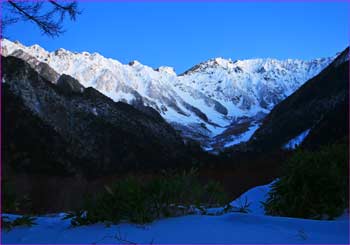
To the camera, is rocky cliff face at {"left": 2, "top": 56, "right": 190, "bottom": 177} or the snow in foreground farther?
rocky cliff face at {"left": 2, "top": 56, "right": 190, "bottom": 177}

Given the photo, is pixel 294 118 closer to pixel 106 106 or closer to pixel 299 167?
pixel 106 106

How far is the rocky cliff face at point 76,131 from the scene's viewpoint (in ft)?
130

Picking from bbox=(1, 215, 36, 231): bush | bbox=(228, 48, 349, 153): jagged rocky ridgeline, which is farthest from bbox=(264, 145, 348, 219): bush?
bbox=(228, 48, 349, 153): jagged rocky ridgeline

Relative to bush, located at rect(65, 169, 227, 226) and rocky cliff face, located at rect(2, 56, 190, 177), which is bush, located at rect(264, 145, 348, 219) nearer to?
bush, located at rect(65, 169, 227, 226)

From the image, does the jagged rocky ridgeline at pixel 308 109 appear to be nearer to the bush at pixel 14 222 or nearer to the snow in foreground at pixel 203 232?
the snow in foreground at pixel 203 232

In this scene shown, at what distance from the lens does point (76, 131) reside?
167 feet

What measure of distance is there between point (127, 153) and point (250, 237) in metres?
48.0

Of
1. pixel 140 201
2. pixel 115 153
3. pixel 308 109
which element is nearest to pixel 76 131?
pixel 115 153

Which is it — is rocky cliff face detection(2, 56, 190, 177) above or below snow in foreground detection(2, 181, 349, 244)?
above

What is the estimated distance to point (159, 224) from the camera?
4.25 metres

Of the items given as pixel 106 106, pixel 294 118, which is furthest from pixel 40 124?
pixel 294 118

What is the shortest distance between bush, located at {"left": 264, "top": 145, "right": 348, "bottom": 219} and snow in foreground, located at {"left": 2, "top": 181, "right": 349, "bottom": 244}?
149 cm

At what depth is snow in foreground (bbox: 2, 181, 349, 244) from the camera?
12.0 feet

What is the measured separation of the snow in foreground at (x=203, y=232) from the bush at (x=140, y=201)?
122 mm
